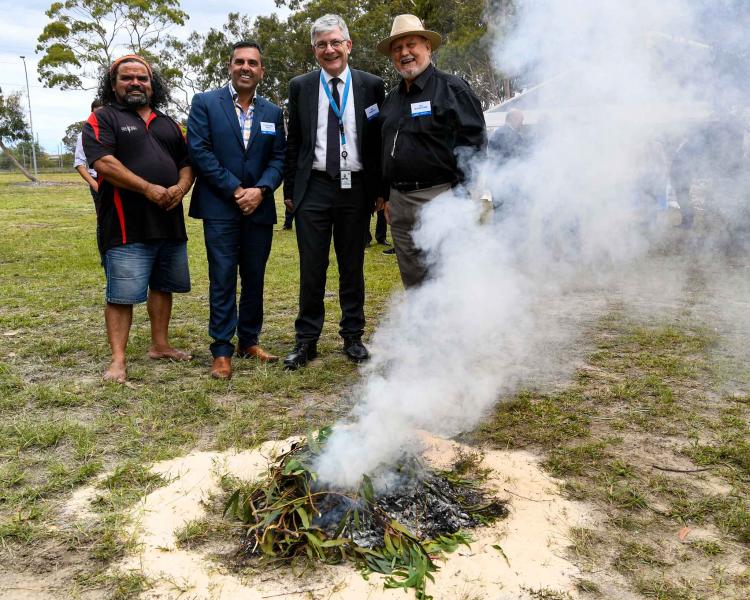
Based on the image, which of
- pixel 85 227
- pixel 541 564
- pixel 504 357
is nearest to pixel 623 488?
pixel 541 564

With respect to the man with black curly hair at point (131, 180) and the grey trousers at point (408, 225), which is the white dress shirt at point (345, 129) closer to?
the grey trousers at point (408, 225)

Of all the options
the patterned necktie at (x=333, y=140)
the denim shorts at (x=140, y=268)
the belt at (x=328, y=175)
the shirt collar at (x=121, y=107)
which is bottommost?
the denim shorts at (x=140, y=268)

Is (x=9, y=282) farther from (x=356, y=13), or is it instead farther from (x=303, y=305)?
(x=356, y=13)

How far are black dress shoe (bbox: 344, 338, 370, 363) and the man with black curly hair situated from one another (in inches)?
61.6

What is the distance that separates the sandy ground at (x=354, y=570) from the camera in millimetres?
2379

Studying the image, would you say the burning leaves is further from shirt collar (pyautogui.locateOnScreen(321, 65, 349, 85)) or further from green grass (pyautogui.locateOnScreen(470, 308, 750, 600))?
shirt collar (pyautogui.locateOnScreen(321, 65, 349, 85))

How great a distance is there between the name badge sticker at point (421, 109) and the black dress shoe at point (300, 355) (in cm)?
196

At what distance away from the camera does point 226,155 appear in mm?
4703

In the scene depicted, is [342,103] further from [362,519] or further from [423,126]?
[362,519]

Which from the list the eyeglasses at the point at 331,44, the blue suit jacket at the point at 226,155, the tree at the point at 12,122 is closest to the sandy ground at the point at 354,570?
the blue suit jacket at the point at 226,155

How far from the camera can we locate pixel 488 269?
377 cm

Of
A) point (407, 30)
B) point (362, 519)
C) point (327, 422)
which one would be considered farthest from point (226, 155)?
point (362, 519)

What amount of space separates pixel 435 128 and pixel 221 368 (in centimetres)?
227

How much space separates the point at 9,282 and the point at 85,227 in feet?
20.6
